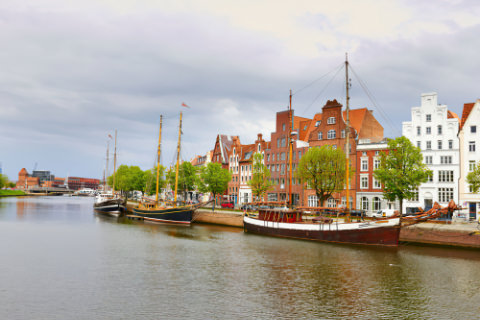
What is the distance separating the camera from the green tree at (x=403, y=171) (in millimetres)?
58656

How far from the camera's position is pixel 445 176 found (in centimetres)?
7038

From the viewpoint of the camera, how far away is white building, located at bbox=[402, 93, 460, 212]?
229ft

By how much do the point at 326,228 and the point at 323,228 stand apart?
42 centimetres

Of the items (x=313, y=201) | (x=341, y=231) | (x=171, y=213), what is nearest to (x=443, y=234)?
(x=341, y=231)

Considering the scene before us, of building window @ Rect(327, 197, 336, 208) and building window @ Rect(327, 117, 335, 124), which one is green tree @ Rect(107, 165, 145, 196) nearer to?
building window @ Rect(327, 197, 336, 208)

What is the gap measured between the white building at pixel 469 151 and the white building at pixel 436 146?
110 centimetres

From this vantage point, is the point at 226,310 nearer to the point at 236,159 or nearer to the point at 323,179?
the point at 323,179

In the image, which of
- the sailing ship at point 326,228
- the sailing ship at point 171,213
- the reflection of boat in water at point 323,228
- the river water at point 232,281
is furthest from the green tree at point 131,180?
the river water at point 232,281

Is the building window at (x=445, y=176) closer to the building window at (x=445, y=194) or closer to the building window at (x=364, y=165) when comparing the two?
the building window at (x=445, y=194)

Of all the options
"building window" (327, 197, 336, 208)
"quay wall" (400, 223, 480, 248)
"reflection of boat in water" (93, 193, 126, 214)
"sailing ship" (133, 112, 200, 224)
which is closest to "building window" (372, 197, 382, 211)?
"building window" (327, 197, 336, 208)

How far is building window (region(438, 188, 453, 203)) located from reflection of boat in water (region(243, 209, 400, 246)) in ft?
90.4

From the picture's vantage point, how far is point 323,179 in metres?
68.2

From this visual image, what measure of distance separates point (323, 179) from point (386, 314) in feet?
153

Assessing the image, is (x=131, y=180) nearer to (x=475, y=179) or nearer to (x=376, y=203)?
(x=376, y=203)
